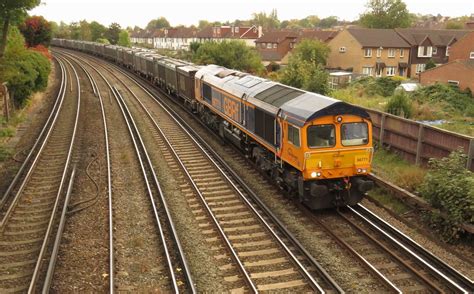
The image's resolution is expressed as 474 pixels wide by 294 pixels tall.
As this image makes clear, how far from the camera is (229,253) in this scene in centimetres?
988

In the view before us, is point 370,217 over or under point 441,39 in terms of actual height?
under

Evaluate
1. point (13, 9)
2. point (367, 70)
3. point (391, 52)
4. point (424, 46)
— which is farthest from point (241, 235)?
point (424, 46)

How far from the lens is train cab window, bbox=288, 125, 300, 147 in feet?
37.7

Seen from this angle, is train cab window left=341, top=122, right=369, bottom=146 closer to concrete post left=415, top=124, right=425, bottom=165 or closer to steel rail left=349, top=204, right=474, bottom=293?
steel rail left=349, top=204, right=474, bottom=293

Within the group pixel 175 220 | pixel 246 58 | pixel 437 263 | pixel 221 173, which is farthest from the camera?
pixel 246 58

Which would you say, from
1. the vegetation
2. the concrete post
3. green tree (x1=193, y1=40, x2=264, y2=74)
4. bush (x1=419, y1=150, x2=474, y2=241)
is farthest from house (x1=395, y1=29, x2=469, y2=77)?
bush (x1=419, y1=150, x2=474, y2=241)

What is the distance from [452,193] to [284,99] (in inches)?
210

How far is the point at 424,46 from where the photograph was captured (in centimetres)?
6306

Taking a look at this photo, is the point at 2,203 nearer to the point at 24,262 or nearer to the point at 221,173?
the point at 24,262

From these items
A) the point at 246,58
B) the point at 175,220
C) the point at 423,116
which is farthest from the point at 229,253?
the point at 246,58

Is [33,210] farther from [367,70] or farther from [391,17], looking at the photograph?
[391,17]

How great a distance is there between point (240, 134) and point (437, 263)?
30.5ft

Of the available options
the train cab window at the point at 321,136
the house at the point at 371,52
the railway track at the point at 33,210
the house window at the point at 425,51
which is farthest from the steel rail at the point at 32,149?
the house window at the point at 425,51

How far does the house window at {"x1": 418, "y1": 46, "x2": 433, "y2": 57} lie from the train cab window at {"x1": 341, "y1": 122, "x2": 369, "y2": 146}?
57.4 m
